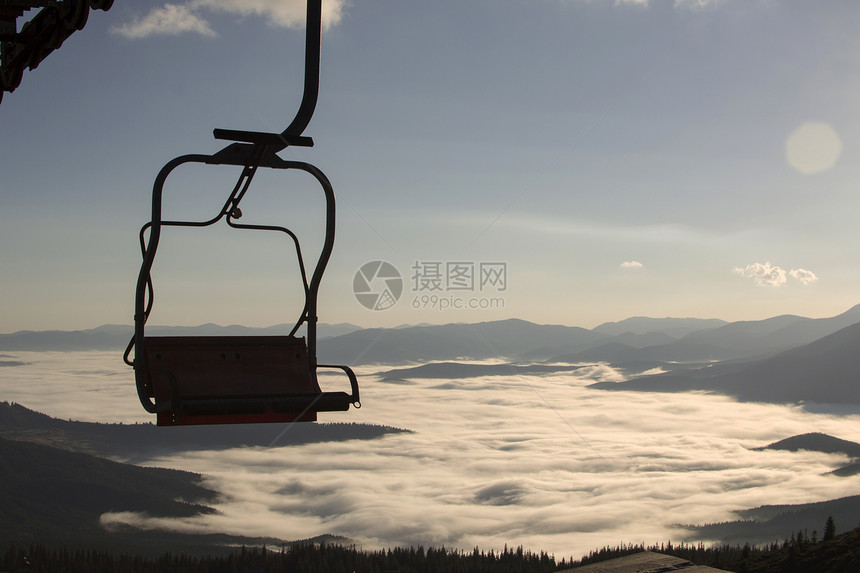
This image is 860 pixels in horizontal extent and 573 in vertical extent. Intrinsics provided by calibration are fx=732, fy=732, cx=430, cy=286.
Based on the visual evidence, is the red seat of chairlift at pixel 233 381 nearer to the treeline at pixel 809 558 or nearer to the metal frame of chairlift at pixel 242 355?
the metal frame of chairlift at pixel 242 355

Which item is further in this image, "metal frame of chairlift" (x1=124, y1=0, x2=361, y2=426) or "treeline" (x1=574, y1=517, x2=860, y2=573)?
"treeline" (x1=574, y1=517, x2=860, y2=573)

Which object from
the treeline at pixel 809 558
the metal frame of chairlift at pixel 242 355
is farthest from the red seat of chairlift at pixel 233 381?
the treeline at pixel 809 558

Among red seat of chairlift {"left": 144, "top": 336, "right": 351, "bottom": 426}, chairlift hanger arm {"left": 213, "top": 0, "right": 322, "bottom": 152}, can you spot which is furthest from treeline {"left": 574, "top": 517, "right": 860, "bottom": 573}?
chairlift hanger arm {"left": 213, "top": 0, "right": 322, "bottom": 152}

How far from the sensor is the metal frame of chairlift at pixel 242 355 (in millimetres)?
7230

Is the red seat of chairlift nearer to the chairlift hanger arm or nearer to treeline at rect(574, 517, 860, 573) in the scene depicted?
the chairlift hanger arm

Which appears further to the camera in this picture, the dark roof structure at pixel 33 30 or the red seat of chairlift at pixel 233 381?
the red seat of chairlift at pixel 233 381

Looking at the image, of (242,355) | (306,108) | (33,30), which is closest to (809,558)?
(242,355)

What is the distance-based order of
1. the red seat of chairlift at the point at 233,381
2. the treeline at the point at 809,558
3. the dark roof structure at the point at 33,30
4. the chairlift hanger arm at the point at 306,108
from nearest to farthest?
the chairlift hanger arm at the point at 306,108, the dark roof structure at the point at 33,30, the red seat of chairlift at the point at 233,381, the treeline at the point at 809,558

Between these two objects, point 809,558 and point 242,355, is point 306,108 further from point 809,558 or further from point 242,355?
point 809,558

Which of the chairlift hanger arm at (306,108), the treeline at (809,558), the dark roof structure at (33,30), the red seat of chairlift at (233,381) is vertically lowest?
the treeline at (809,558)

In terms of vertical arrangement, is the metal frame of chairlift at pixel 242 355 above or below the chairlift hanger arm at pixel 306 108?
below

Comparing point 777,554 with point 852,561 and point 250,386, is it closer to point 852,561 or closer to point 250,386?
point 852,561

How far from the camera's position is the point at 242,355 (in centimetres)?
912

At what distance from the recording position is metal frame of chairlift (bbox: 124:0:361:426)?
7230mm
